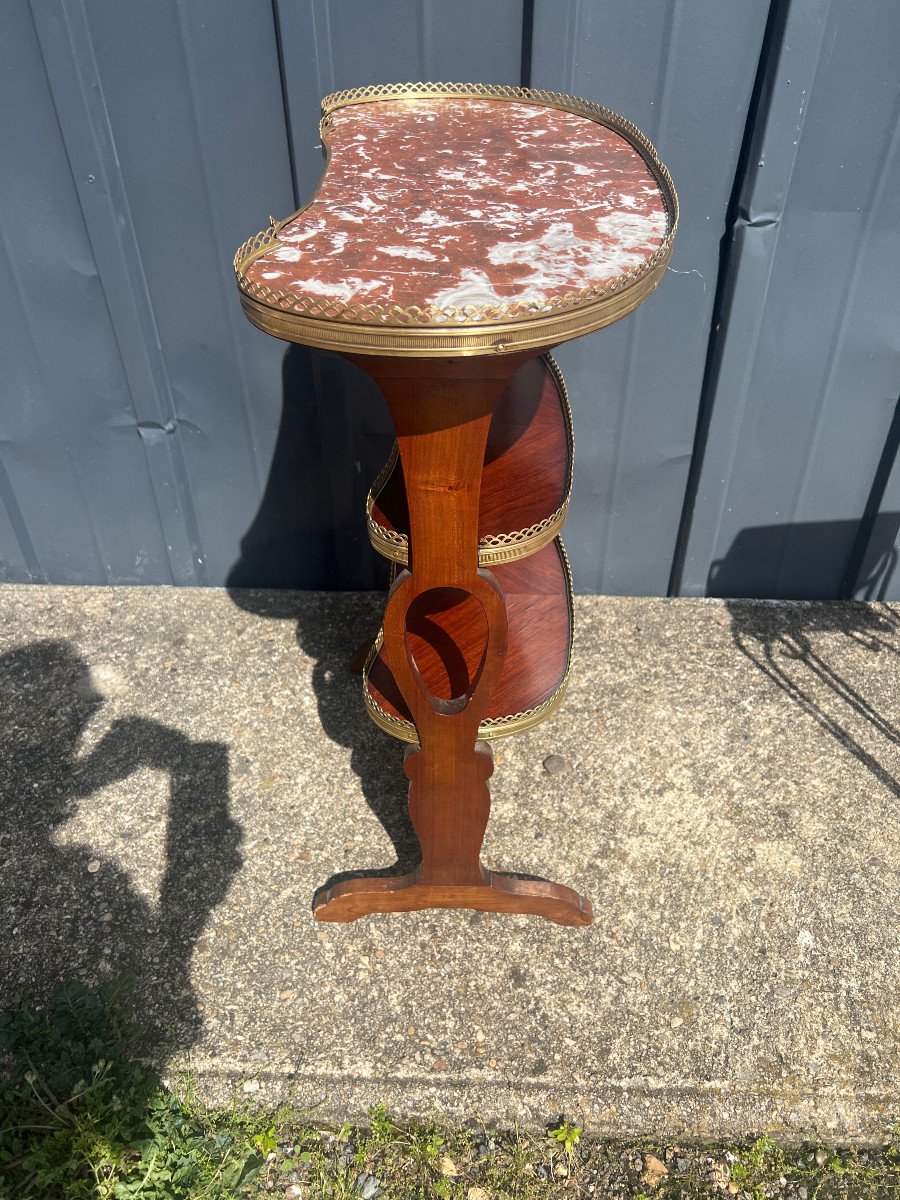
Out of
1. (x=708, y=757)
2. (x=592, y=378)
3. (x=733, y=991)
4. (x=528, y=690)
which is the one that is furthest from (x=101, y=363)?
(x=733, y=991)

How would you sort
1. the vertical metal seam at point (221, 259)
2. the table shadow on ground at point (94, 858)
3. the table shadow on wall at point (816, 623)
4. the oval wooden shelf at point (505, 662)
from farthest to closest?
the table shadow on wall at point (816, 623) → the vertical metal seam at point (221, 259) → the table shadow on ground at point (94, 858) → the oval wooden shelf at point (505, 662)

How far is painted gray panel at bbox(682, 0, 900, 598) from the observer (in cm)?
257

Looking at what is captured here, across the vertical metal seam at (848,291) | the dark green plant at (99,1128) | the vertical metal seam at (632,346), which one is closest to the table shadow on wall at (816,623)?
the vertical metal seam at (848,291)

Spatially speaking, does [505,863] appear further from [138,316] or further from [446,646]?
[138,316]

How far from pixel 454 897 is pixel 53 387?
223 cm

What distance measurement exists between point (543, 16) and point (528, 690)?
6.07 ft

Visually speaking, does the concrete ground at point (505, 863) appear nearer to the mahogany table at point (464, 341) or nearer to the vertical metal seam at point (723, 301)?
the mahogany table at point (464, 341)

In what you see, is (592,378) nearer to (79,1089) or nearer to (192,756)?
(192,756)

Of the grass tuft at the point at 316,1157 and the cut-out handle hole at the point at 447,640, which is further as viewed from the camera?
the cut-out handle hole at the point at 447,640

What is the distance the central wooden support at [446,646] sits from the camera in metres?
1.53

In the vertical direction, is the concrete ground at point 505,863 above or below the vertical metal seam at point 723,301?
below

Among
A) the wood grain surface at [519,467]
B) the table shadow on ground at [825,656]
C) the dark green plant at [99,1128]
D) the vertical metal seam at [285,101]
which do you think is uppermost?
the vertical metal seam at [285,101]

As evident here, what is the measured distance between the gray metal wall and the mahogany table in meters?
0.48

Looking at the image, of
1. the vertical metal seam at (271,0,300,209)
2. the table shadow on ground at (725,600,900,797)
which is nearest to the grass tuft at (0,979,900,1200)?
the table shadow on ground at (725,600,900,797)
